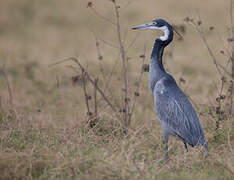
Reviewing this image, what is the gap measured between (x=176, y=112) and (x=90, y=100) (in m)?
3.43

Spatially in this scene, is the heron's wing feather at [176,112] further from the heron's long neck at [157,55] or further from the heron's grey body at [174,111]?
Result: the heron's long neck at [157,55]

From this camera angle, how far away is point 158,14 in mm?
14531

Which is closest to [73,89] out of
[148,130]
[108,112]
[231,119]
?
[108,112]

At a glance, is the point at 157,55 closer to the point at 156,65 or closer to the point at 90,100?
the point at 156,65

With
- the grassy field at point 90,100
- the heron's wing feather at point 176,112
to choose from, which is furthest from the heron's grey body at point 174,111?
the grassy field at point 90,100

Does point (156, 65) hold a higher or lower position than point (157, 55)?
lower

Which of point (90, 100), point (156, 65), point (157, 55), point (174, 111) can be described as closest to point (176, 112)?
point (174, 111)

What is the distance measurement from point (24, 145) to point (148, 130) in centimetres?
166

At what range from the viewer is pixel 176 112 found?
497cm

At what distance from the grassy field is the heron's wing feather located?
0.21 metres

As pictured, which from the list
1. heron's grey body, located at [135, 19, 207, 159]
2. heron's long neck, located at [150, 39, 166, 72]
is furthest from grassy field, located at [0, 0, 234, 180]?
heron's long neck, located at [150, 39, 166, 72]

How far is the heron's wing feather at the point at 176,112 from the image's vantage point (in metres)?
4.82

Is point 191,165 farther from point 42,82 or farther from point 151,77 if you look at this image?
point 42,82

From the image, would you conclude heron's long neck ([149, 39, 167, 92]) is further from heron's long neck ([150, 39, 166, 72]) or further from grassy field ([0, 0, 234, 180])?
grassy field ([0, 0, 234, 180])
